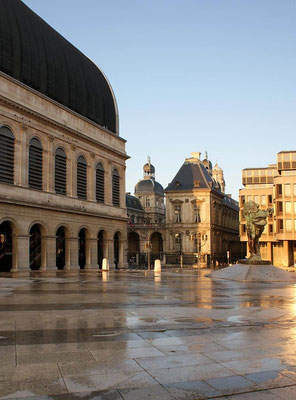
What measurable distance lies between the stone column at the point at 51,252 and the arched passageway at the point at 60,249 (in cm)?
412

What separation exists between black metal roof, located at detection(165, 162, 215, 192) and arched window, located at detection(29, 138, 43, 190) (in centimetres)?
5550

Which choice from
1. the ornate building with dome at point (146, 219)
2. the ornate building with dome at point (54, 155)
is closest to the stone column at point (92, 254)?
the ornate building with dome at point (54, 155)

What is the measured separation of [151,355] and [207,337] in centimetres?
241

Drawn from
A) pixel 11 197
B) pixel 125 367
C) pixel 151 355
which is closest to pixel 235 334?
pixel 151 355

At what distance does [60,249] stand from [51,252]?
5.32 m

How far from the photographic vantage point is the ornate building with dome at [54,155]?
46.6 m

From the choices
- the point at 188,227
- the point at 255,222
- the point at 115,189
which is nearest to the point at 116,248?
the point at 115,189

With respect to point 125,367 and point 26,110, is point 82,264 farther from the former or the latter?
point 125,367

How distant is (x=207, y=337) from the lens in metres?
11.4

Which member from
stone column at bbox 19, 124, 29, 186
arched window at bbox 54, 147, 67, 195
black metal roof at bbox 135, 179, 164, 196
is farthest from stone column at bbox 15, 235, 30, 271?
black metal roof at bbox 135, 179, 164, 196

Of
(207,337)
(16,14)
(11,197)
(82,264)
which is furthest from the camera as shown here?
(82,264)

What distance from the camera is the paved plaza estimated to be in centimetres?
730

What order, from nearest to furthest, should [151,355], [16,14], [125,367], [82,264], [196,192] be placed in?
[125,367] < [151,355] < [16,14] < [82,264] < [196,192]

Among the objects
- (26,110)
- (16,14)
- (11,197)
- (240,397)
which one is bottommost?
(240,397)
